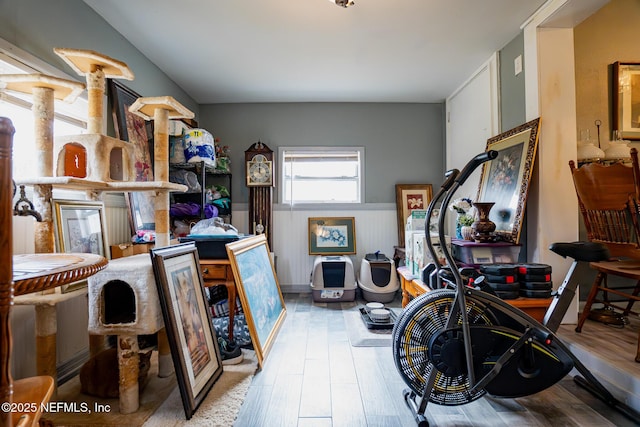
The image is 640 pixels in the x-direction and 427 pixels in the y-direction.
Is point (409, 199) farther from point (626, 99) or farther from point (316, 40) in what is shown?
point (316, 40)

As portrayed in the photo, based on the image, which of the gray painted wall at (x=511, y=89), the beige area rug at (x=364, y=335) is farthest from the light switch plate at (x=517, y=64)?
the beige area rug at (x=364, y=335)

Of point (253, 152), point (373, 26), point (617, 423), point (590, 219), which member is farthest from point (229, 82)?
point (617, 423)

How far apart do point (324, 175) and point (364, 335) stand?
2.25 meters

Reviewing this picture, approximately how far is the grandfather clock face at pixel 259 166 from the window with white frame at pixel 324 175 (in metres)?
0.29

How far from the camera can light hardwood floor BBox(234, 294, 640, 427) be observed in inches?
56.5

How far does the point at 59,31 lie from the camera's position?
1.88 metres

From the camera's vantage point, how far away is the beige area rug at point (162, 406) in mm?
1421

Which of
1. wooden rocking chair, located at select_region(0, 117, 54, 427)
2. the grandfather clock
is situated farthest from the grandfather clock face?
wooden rocking chair, located at select_region(0, 117, 54, 427)

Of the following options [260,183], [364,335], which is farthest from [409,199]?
[364,335]

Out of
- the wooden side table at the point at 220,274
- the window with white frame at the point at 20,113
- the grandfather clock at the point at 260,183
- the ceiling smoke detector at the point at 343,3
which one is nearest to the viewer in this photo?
the window with white frame at the point at 20,113

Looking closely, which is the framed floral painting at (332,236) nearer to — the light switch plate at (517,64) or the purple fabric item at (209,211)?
the purple fabric item at (209,211)

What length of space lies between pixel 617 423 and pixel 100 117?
3066 mm

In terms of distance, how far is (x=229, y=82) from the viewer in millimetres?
3354

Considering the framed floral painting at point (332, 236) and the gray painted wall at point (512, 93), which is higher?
the gray painted wall at point (512, 93)
